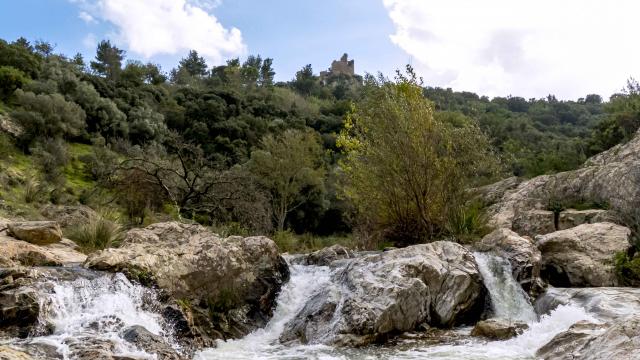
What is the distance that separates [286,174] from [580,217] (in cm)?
1830

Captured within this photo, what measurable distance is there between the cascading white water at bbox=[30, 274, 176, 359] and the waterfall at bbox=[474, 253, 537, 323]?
6476mm

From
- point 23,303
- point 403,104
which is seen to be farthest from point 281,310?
point 403,104

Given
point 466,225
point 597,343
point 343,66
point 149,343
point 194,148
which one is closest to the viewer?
point 597,343

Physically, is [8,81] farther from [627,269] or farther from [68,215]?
[627,269]

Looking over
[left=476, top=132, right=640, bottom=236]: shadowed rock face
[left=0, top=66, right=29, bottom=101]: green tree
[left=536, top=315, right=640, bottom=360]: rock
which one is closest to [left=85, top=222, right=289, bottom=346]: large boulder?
[left=536, top=315, right=640, bottom=360]: rock

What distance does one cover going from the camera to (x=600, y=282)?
10.8m

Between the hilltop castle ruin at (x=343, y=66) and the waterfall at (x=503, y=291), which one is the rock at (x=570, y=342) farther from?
the hilltop castle ruin at (x=343, y=66)

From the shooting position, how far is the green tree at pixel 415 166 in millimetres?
13602

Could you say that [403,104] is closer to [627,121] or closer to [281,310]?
[281,310]

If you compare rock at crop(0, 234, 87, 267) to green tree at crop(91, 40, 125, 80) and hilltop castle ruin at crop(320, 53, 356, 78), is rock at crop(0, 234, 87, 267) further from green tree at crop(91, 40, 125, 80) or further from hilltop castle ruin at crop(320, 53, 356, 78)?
hilltop castle ruin at crop(320, 53, 356, 78)

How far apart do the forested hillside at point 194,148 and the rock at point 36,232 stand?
3.48 m

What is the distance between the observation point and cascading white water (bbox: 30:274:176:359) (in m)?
6.34

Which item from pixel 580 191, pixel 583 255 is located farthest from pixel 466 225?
pixel 580 191

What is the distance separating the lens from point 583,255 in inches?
448
